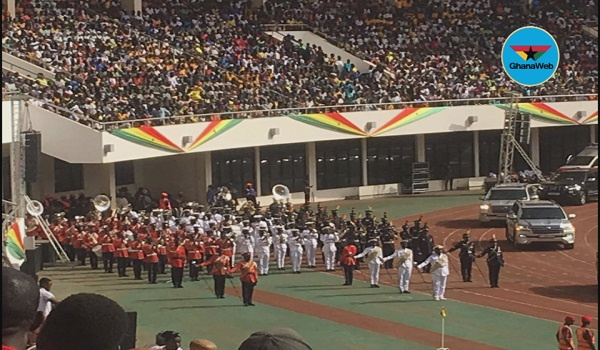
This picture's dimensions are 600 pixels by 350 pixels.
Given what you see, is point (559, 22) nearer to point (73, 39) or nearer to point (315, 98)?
point (315, 98)

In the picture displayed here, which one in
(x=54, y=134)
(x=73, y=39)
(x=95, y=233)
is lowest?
(x=95, y=233)

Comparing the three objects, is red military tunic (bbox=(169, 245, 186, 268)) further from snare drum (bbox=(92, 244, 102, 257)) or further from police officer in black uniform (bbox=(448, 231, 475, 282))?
police officer in black uniform (bbox=(448, 231, 475, 282))


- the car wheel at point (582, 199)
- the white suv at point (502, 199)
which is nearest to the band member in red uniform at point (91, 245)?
the white suv at point (502, 199)

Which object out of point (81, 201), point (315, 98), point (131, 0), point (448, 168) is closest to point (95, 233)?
point (81, 201)

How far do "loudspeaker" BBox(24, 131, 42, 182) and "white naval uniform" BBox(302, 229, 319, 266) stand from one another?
5.99 meters

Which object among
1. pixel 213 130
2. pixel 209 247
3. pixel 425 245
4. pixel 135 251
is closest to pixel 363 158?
pixel 213 130

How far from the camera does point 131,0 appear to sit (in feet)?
132

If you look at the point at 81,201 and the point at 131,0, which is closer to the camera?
the point at 81,201

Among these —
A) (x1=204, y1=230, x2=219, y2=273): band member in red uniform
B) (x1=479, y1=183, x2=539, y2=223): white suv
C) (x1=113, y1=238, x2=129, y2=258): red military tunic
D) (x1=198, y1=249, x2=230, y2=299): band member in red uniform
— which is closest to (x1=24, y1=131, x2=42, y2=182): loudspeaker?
(x1=113, y1=238, x2=129, y2=258): red military tunic

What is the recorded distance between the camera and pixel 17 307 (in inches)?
155

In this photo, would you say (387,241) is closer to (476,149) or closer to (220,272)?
(220,272)

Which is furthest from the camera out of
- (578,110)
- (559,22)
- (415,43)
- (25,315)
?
(559,22)

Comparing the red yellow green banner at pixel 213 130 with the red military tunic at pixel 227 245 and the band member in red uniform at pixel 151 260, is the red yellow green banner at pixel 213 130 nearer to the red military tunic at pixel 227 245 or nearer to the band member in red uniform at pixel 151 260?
the band member in red uniform at pixel 151 260

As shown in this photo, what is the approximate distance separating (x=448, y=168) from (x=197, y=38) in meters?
10.4
